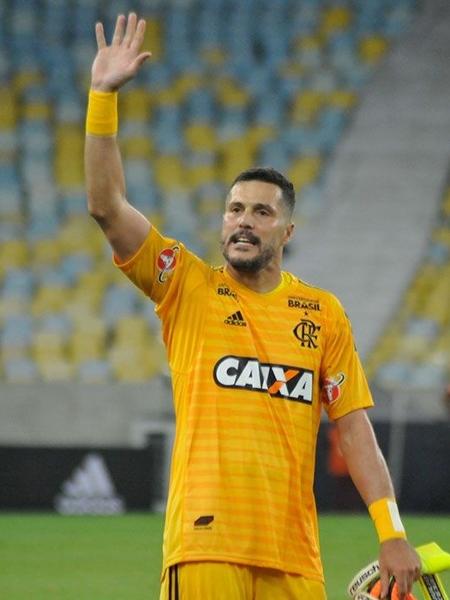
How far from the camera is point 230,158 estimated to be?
64.0 feet

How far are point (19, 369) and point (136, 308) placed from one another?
5.19 ft

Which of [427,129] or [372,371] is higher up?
[427,129]

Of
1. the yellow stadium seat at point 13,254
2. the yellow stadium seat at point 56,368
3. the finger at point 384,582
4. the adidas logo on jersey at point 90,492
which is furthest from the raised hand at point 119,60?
the yellow stadium seat at point 13,254

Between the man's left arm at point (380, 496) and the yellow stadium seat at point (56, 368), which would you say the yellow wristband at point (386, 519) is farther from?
the yellow stadium seat at point (56, 368)

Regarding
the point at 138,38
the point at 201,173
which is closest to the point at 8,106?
the point at 201,173

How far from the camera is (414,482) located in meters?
15.7

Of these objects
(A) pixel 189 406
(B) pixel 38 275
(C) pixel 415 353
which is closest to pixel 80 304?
(B) pixel 38 275

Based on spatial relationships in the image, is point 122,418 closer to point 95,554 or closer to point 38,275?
point 38,275

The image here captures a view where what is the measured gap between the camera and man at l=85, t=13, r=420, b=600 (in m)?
4.64

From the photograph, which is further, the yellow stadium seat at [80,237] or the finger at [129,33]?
the yellow stadium seat at [80,237]

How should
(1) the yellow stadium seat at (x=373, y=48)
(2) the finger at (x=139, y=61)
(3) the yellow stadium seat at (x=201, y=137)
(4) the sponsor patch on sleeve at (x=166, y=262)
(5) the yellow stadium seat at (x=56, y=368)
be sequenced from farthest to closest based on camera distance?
(1) the yellow stadium seat at (x=373, y=48), (3) the yellow stadium seat at (x=201, y=137), (5) the yellow stadium seat at (x=56, y=368), (4) the sponsor patch on sleeve at (x=166, y=262), (2) the finger at (x=139, y=61)

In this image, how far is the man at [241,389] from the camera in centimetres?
464

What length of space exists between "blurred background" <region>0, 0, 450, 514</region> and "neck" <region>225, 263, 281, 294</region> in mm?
11834

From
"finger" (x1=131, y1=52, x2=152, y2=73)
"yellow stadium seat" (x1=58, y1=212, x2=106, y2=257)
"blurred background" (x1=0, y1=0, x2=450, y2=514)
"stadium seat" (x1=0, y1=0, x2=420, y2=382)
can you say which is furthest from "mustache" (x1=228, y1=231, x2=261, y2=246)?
"yellow stadium seat" (x1=58, y1=212, x2=106, y2=257)
